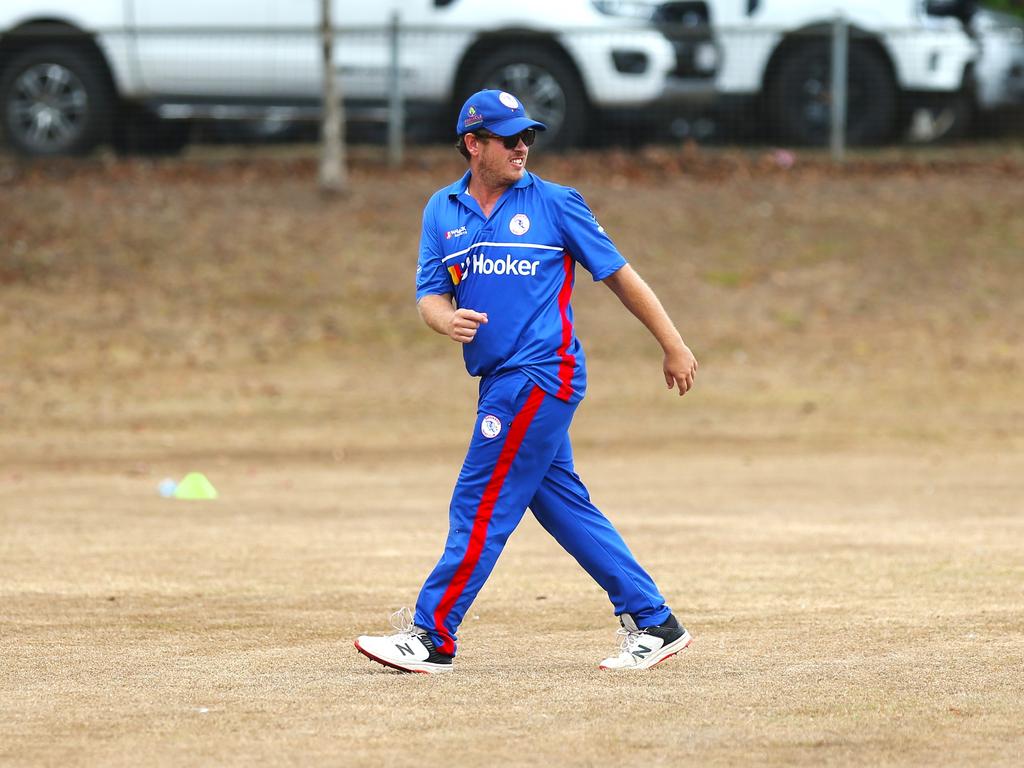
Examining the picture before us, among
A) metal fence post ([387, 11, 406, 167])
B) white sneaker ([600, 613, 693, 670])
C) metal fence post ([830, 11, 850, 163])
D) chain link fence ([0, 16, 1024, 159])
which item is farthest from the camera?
metal fence post ([830, 11, 850, 163])

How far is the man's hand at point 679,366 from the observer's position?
6020 mm

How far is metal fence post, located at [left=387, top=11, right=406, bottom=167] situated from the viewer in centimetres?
1888

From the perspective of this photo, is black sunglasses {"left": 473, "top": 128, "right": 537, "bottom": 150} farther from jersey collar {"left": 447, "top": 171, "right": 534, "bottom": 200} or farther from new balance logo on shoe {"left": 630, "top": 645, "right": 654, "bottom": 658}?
new balance logo on shoe {"left": 630, "top": 645, "right": 654, "bottom": 658}

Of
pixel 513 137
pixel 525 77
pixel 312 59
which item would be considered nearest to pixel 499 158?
pixel 513 137

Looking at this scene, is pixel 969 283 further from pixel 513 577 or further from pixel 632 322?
pixel 513 577

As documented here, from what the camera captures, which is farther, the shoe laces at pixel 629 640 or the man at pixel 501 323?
the shoe laces at pixel 629 640

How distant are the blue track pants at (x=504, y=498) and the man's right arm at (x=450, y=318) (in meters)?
0.20

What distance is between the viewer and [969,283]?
18.0m

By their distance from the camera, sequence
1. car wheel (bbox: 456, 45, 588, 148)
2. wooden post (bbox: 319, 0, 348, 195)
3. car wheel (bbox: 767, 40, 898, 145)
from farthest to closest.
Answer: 1. car wheel (bbox: 767, 40, 898, 145)
2. car wheel (bbox: 456, 45, 588, 148)
3. wooden post (bbox: 319, 0, 348, 195)

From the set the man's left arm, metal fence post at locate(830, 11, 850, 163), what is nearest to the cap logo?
the man's left arm

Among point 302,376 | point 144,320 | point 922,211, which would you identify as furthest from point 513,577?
point 922,211

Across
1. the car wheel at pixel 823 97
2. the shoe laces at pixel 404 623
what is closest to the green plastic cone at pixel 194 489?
the shoe laces at pixel 404 623

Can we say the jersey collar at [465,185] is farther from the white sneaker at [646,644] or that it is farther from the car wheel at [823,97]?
the car wheel at [823,97]

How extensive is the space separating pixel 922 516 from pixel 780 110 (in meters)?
9.95
